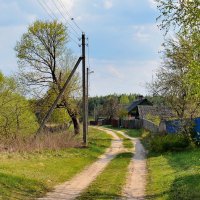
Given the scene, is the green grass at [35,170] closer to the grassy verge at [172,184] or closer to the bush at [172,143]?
the grassy verge at [172,184]

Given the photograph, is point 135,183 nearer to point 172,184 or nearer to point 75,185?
point 172,184

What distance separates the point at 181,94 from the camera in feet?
98.3

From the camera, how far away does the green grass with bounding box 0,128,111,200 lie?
1257 centimetres

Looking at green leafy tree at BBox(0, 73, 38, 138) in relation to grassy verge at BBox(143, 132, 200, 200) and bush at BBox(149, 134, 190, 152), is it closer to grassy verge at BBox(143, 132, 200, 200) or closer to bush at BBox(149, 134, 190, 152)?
bush at BBox(149, 134, 190, 152)

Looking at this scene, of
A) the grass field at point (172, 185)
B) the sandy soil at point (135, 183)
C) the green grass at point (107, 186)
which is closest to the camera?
the grass field at point (172, 185)

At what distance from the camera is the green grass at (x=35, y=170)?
41.2 feet

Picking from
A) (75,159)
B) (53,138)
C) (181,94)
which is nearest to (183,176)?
(75,159)

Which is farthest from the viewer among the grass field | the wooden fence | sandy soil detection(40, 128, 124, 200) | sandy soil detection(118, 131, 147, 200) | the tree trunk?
the tree trunk

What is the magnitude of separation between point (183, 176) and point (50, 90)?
29.3 metres

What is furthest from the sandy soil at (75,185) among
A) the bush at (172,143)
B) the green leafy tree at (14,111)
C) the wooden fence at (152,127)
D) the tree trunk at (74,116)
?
the tree trunk at (74,116)

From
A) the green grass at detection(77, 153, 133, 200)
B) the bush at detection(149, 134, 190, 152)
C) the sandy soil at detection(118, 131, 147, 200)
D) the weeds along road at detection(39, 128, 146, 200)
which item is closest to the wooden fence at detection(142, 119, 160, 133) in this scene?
the bush at detection(149, 134, 190, 152)

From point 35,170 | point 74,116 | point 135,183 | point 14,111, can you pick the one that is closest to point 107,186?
point 135,183

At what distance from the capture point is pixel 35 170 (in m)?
17.0

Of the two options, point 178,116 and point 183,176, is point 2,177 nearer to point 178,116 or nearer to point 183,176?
point 183,176
